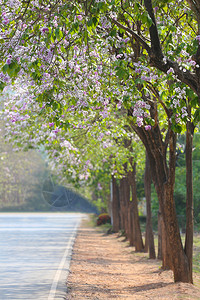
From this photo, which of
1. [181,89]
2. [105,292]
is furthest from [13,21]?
[105,292]

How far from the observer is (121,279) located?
49.9 ft

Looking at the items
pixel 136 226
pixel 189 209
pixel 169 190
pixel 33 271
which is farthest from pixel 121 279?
pixel 136 226

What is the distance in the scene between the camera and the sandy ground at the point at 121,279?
476 inches

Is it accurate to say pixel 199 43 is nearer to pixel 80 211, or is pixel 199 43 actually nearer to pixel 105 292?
pixel 105 292

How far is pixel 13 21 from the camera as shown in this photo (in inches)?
420

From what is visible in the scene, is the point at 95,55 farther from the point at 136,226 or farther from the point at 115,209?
the point at 115,209

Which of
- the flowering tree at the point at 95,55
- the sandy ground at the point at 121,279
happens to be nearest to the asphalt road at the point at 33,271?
the sandy ground at the point at 121,279

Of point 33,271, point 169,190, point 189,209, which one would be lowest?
point 33,271

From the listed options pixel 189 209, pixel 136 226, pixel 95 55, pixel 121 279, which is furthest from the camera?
pixel 136 226

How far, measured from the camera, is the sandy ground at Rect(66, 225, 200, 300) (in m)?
12.1

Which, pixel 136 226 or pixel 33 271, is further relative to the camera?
pixel 136 226

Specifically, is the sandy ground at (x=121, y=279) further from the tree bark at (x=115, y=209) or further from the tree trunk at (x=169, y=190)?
the tree bark at (x=115, y=209)

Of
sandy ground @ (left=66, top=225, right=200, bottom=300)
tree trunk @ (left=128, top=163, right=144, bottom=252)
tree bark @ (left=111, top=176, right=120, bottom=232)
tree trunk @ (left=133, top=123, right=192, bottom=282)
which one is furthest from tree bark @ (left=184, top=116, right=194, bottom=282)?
tree bark @ (left=111, top=176, right=120, bottom=232)

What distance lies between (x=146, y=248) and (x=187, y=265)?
429 inches
